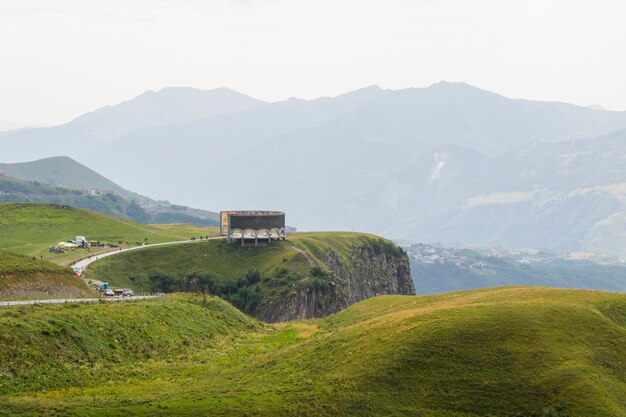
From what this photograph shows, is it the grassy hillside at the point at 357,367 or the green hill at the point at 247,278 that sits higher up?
the grassy hillside at the point at 357,367

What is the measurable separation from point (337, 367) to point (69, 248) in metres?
115

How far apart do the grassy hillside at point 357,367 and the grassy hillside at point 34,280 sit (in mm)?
13801

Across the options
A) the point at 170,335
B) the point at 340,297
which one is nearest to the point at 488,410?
the point at 170,335

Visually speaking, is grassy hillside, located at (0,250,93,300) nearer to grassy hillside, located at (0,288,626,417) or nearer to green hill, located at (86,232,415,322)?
grassy hillside, located at (0,288,626,417)

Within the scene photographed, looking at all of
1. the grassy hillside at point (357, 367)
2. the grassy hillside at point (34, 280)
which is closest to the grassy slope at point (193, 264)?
the grassy hillside at point (34, 280)

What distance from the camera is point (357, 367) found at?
7306cm

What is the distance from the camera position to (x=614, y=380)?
70438 millimetres

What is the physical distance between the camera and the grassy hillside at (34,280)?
9778 cm

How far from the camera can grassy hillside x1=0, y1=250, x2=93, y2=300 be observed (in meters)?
97.8

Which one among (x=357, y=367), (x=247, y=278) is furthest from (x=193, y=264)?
(x=357, y=367)

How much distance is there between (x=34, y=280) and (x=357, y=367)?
45721 millimetres

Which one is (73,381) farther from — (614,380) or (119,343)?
(614,380)

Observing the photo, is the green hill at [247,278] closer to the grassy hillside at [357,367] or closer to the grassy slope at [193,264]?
the grassy slope at [193,264]

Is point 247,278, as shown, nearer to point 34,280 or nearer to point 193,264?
point 193,264
